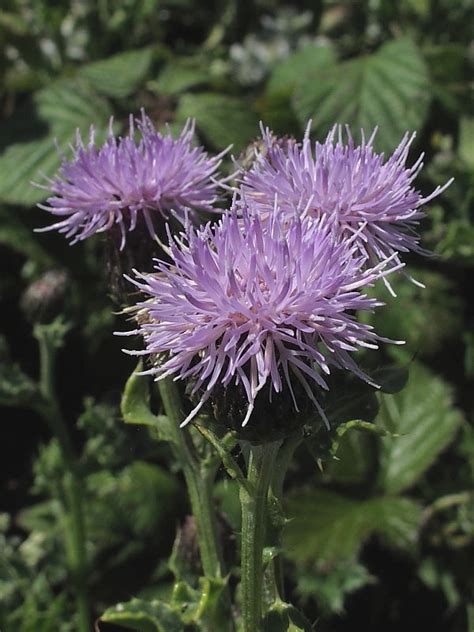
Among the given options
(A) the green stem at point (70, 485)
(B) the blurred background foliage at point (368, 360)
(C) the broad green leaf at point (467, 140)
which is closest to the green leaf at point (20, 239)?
(B) the blurred background foliage at point (368, 360)

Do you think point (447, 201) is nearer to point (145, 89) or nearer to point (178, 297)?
point (145, 89)

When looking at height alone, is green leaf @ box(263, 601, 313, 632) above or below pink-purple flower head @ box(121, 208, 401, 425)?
below

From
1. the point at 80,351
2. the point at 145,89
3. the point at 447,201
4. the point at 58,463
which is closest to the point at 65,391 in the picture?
the point at 80,351

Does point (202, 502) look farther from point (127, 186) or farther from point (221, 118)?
point (221, 118)

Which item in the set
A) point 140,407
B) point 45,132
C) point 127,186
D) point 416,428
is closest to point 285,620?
point 140,407

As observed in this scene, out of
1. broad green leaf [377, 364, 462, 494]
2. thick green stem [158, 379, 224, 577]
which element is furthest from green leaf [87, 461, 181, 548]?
thick green stem [158, 379, 224, 577]

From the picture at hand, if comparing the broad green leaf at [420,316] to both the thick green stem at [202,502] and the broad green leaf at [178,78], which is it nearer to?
the broad green leaf at [178,78]

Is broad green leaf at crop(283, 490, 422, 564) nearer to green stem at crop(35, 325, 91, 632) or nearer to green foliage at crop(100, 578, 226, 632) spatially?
green stem at crop(35, 325, 91, 632)
